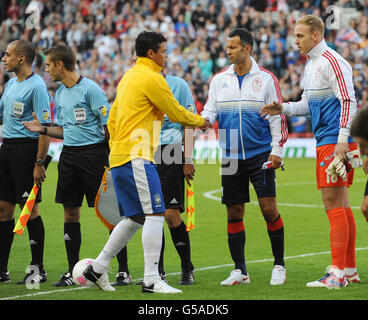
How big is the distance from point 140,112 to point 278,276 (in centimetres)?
207

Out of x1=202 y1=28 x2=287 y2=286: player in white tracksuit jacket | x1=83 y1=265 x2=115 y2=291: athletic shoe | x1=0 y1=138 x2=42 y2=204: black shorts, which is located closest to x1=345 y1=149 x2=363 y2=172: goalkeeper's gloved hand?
x1=202 y1=28 x2=287 y2=286: player in white tracksuit jacket

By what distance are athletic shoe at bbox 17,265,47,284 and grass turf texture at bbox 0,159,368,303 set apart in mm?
117

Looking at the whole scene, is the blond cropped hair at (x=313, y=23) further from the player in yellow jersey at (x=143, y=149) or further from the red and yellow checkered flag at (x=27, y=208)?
the red and yellow checkered flag at (x=27, y=208)

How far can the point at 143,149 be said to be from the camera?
6688mm

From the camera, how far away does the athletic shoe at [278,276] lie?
7.23m

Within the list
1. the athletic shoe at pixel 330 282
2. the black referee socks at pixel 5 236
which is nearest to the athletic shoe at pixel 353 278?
the athletic shoe at pixel 330 282

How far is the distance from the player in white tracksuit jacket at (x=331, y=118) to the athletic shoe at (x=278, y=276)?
31 centimetres

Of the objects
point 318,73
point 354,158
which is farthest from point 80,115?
point 354,158

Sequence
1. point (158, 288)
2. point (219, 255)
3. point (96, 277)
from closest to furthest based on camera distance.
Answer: point (158, 288) < point (96, 277) < point (219, 255)

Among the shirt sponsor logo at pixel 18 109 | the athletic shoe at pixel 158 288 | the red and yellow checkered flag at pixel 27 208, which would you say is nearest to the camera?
the athletic shoe at pixel 158 288

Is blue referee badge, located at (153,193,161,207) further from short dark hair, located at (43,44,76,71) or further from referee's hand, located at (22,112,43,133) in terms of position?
short dark hair, located at (43,44,76,71)

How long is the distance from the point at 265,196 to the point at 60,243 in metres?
3.88

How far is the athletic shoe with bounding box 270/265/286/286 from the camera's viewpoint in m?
7.23

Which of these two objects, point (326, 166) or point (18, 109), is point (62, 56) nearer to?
point (18, 109)
